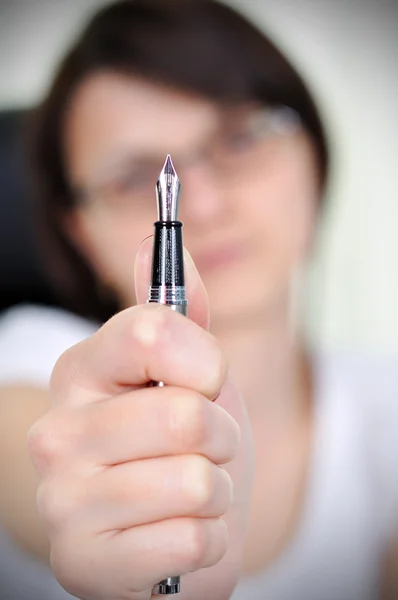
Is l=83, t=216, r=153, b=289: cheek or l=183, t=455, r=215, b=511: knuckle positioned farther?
l=83, t=216, r=153, b=289: cheek

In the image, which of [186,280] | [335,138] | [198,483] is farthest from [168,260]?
[335,138]

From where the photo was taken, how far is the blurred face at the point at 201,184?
865mm

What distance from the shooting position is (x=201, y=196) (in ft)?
2.88

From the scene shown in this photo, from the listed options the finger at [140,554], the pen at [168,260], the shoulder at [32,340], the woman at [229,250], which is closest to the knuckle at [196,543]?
the finger at [140,554]

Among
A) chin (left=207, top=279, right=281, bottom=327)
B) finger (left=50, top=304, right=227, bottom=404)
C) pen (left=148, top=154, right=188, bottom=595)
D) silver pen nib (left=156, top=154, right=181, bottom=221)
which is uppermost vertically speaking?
chin (left=207, top=279, right=281, bottom=327)

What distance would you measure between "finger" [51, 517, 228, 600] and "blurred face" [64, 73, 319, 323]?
1.68ft

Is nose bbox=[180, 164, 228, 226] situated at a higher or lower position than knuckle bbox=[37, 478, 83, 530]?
higher

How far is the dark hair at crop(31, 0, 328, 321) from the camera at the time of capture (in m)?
0.86

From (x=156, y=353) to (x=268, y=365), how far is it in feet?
1.92

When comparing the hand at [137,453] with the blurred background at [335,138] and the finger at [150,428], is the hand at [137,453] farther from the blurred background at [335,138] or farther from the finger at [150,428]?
the blurred background at [335,138]

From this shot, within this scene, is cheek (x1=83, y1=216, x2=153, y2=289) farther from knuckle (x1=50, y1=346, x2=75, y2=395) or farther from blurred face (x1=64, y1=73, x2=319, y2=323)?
knuckle (x1=50, y1=346, x2=75, y2=395)

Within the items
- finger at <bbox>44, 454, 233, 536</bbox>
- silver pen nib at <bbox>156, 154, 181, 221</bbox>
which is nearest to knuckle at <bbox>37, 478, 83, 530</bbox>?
finger at <bbox>44, 454, 233, 536</bbox>

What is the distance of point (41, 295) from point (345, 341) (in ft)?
1.66

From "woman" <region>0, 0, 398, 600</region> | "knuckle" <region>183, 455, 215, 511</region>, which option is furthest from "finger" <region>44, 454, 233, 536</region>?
"woman" <region>0, 0, 398, 600</region>
